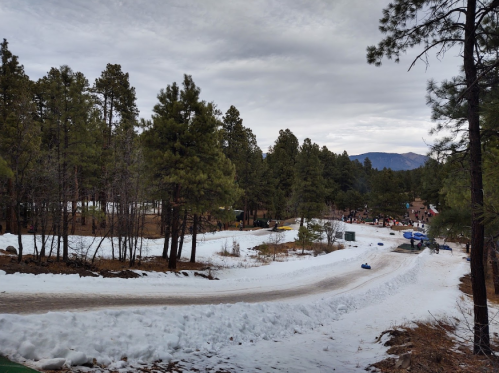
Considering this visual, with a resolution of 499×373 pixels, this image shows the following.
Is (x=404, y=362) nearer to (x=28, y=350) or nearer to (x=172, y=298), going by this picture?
(x=172, y=298)

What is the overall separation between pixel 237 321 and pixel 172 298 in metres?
2.94

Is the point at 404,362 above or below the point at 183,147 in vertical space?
below

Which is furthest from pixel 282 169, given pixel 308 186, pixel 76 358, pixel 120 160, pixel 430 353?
pixel 76 358

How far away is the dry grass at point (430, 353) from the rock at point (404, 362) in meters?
0.03

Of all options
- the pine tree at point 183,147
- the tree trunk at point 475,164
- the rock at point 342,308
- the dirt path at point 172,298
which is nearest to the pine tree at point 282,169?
the dirt path at point 172,298

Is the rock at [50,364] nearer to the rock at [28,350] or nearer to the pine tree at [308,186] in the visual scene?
the rock at [28,350]

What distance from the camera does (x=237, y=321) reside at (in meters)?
8.88

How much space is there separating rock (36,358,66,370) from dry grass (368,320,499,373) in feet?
20.6

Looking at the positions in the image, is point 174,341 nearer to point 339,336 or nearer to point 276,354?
point 276,354

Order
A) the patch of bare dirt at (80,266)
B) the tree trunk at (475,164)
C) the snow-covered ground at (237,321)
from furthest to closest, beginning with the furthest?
the patch of bare dirt at (80,266), the tree trunk at (475,164), the snow-covered ground at (237,321)

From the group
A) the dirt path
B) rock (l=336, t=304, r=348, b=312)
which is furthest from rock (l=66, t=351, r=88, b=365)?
rock (l=336, t=304, r=348, b=312)

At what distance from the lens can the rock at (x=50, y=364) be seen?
192 inches

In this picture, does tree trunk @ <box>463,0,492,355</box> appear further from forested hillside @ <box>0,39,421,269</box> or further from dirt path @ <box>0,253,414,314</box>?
forested hillside @ <box>0,39,421,269</box>

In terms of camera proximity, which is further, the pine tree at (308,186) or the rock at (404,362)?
the pine tree at (308,186)
